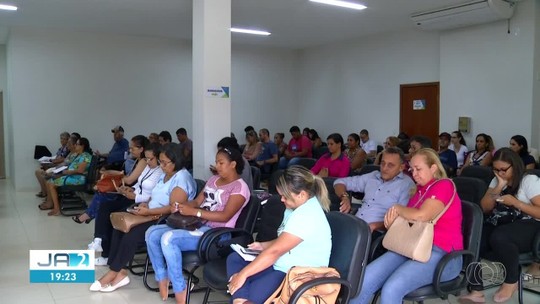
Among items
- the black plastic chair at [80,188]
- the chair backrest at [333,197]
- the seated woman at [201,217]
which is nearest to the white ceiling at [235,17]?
the black plastic chair at [80,188]

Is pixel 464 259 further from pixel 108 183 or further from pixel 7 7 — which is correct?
pixel 7 7

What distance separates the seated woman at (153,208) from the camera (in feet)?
12.3

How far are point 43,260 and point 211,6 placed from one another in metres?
3.21

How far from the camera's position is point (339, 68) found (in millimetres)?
10789

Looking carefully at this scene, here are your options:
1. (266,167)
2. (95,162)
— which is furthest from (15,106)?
(266,167)

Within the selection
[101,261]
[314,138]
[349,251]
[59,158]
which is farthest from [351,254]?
[314,138]

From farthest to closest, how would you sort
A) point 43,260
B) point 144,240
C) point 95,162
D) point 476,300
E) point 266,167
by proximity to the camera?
point 266,167 < point 95,162 < point 43,260 < point 144,240 < point 476,300

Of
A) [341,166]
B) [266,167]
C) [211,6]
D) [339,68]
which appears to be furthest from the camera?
[339,68]

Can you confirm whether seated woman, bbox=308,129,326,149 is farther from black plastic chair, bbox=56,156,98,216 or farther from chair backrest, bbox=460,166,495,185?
chair backrest, bbox=460,166,495,185

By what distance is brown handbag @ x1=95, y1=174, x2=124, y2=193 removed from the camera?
4.80 meters

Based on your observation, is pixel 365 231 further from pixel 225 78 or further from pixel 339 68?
pixel 339 68

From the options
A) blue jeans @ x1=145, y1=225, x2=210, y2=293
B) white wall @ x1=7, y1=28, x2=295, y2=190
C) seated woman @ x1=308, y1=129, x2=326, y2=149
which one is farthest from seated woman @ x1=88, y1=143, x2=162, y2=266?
seated woman @ x1=308, y1=129, x2=326, y2=149

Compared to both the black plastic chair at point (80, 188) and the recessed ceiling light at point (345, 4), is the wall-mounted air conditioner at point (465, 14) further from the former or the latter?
the black plastic chair at point (80, 188)

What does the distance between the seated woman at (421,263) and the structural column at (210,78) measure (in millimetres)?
3102
